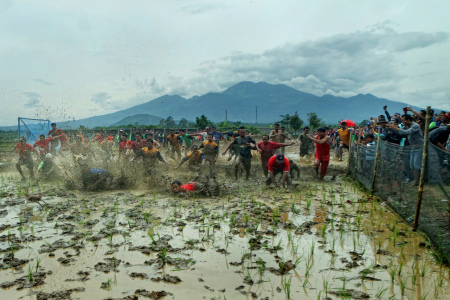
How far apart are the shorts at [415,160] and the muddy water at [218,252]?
1.07m

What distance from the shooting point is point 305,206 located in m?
7.08

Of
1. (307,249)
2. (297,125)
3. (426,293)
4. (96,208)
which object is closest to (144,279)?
(307,249)

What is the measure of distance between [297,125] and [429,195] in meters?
48.9

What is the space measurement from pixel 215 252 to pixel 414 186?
3.62m

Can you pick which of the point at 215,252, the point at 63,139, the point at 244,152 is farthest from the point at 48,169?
the point at 215,252

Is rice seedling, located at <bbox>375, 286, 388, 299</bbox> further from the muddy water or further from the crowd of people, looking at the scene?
the crowd of people

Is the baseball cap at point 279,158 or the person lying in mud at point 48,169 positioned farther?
the person lying in mud at point 48,169

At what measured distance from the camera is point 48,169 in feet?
36.4

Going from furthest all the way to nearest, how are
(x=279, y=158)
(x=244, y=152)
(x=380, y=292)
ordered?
(x=244, y=152) < (x=279, y=158) < (x=380, y=292)

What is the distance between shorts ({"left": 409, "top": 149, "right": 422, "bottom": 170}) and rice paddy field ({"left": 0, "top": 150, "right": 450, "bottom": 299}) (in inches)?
40.3

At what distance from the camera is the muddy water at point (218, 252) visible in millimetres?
3533

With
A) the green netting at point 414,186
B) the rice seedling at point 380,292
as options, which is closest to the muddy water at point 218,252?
the rice seedling at point 380,292

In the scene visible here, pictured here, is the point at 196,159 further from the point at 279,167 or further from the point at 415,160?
the point at 415,160

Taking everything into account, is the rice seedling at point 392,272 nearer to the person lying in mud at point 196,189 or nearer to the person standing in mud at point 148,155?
the person lying in mud at point 196,189
